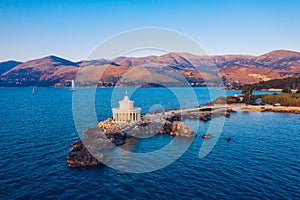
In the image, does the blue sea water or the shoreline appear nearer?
the blue sea water

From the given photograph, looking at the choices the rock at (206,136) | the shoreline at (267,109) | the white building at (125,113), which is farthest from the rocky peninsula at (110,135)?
the shoreline at (267,109)

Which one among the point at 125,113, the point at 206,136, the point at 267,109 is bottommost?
the point at 206,136

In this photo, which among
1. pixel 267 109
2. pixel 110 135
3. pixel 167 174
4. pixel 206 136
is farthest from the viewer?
pixel 267 109

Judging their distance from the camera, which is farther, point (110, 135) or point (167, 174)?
point (110, 135)

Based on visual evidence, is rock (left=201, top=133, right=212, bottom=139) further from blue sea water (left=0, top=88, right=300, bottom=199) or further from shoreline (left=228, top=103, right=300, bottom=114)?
shoreline (left=228, top=103, right=300, bottom=114)

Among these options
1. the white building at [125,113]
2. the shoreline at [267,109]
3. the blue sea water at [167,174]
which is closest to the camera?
the blue sea water at [167,174]

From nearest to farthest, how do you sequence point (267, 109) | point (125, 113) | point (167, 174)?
point (167, 174), point (125, 113), point (267, 109)

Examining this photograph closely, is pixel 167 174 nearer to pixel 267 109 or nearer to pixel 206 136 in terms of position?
pixel 206 136

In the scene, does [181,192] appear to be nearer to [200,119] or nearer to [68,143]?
[68,143]

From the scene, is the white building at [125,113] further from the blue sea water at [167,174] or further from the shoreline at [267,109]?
the shoreline at [267,109]

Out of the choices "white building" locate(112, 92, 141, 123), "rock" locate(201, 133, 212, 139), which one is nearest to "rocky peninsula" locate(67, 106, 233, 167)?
"white building" locate(112, 92, 141, 123)

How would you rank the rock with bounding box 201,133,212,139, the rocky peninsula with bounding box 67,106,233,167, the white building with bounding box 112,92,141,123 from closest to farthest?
the rocky peninsula with bounding box 67,106,233,167 → the rock with bounding box 201,133,212,139 → the white building with bounding box 112,92,141,123

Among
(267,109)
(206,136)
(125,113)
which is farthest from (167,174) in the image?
(267,109)

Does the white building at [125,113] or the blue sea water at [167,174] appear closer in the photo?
the blue sea water at [167,174]
